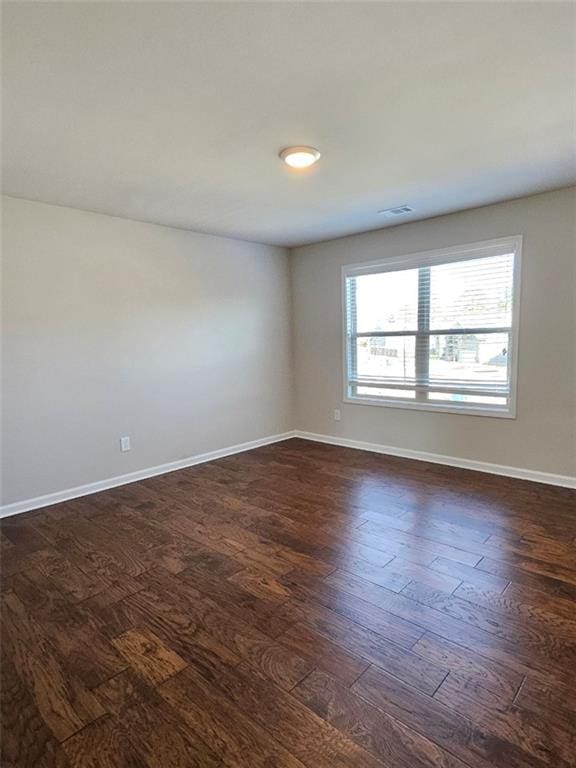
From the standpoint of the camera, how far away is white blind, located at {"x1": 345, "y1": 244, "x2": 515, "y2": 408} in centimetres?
375

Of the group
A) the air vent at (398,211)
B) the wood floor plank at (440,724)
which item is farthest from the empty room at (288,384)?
the air vent at (398,211)

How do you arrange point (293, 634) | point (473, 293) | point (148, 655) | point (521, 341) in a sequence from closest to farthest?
point (148, 655) < point (293, 634) < point (521, 341) < point (473, 293)

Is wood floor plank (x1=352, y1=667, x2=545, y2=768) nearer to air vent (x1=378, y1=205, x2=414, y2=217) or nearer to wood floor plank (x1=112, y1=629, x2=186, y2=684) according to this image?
wood floor plank (x1=112, y1=629, x2=186, y2=684)

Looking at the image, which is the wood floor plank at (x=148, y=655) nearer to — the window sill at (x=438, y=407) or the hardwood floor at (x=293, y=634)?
the hardwood floor at (x=293, y=634)

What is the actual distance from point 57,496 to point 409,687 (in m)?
3.03

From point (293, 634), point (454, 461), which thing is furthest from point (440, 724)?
point (454, 461)

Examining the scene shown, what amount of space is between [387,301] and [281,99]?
2843mm

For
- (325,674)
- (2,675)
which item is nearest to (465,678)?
(325,674)

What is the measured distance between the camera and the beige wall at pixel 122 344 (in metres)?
3.22

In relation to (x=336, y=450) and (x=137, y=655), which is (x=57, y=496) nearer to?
(x=137, y=655)

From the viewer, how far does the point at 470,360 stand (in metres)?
3.95

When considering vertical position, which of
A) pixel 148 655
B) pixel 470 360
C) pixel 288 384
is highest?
pixel 470 360

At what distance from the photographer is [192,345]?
4309 mm

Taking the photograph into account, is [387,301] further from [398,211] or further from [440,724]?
[440,724]
